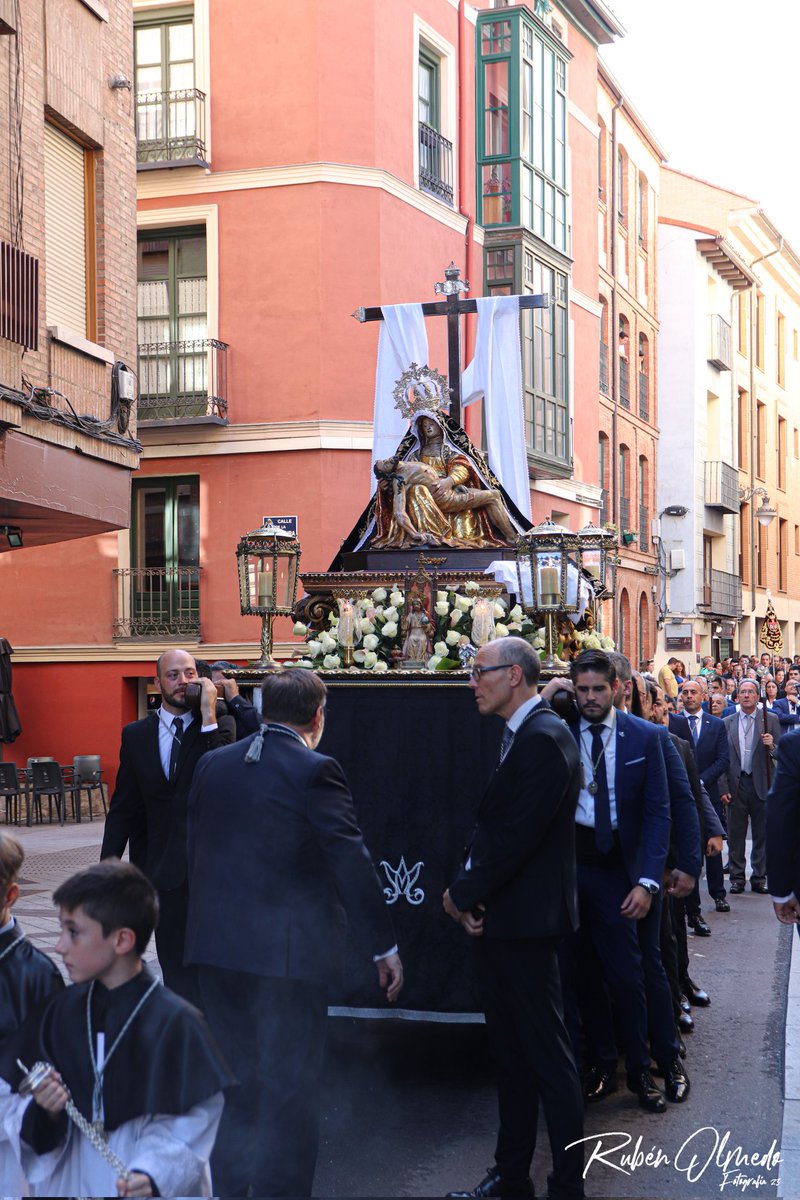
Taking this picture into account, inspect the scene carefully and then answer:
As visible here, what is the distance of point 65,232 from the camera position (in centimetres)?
1419

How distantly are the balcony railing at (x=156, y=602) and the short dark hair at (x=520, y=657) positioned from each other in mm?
16133

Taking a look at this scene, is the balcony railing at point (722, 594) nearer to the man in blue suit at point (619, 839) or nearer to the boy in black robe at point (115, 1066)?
the man in blue suit at point (619, 839)

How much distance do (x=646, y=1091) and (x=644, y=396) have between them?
30382mm

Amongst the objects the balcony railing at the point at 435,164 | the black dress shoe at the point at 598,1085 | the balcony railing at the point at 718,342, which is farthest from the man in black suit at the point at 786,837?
the balcony railing at the point at 718,342

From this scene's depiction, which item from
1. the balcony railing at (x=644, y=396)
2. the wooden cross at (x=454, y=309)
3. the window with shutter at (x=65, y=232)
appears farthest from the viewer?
the balcony railing at (x=644, y=396)

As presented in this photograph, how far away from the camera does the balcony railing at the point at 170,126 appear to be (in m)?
21.3

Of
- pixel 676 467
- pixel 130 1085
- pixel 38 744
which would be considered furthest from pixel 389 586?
pixel 676 467

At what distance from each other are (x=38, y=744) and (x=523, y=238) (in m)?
11.5

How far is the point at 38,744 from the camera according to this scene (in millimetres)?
21750

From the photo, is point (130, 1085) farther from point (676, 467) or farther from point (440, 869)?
point (676, 467)

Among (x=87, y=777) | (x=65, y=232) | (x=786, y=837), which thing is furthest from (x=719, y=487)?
(x=786, y=837)

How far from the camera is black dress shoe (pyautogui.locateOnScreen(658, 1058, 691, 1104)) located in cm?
662

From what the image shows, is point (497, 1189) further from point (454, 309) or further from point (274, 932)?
point (454, 309)

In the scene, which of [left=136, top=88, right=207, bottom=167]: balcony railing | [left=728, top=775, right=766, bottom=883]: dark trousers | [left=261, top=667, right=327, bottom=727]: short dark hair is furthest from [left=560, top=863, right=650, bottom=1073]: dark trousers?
[left=136, top=88, right=207, bottom=167]: balcony railing
